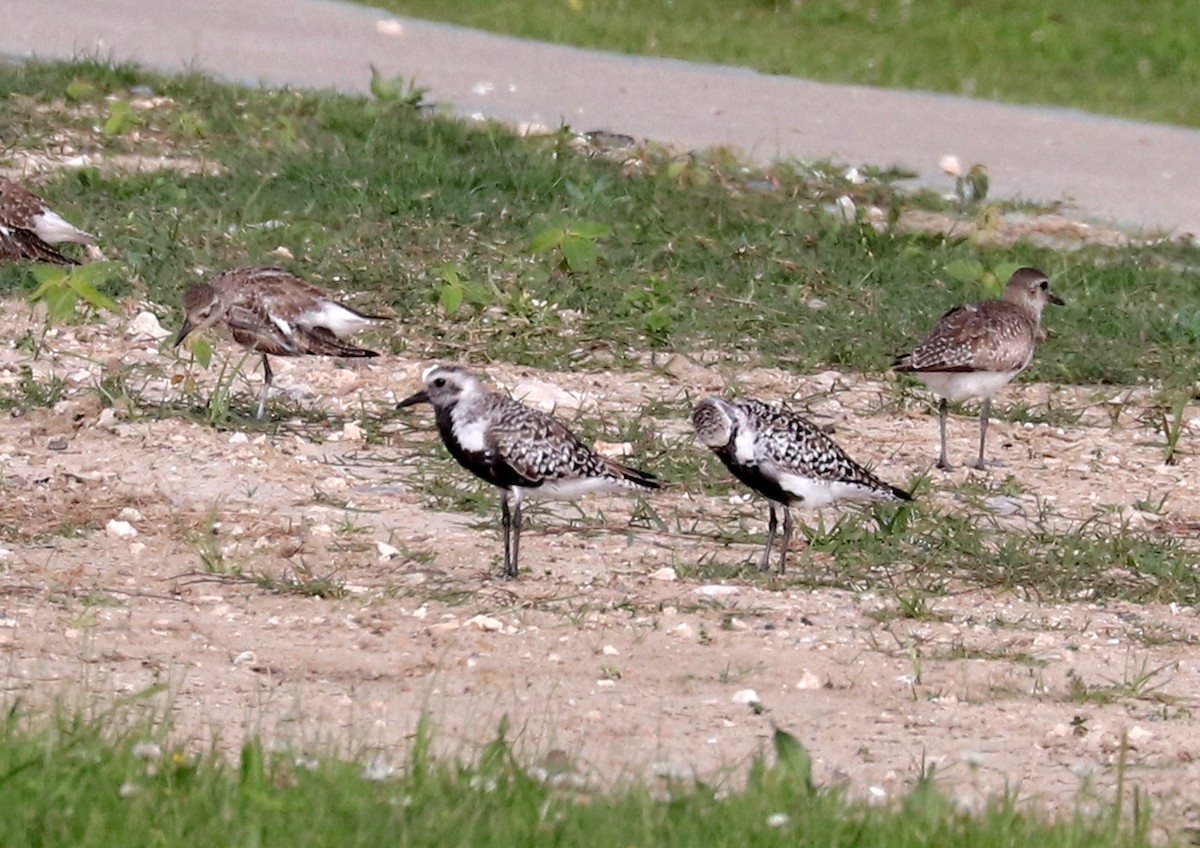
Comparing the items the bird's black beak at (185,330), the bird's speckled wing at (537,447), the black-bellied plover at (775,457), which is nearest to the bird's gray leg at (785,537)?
the black-bellied plover at (775,457)

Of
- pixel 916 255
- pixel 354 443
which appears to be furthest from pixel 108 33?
pixel 354 443

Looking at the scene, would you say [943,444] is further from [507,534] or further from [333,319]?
[333,319]

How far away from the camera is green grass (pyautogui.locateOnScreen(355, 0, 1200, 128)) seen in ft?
65.4

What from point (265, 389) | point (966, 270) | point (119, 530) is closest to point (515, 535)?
point (119, 530)

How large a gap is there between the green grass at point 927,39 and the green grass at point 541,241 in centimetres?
546

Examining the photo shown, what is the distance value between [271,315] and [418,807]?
487 centimetres

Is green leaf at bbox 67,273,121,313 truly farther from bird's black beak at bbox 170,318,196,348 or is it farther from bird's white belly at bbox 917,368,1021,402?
bird's white belly at bbox 917,368,1021,402

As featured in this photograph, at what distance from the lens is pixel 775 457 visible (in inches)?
314

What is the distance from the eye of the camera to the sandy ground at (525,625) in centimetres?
616

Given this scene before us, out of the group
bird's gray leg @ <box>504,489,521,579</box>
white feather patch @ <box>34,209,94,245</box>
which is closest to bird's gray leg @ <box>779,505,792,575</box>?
bird's gray leg @ <box>504,489,521,579</box>

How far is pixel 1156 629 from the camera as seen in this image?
746cm

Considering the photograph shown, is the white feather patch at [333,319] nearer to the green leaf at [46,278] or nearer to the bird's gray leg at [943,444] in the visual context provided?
the green leaf at [46,278]

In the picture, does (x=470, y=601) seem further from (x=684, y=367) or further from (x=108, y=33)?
(x=108, y=33)

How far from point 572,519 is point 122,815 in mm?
3974
